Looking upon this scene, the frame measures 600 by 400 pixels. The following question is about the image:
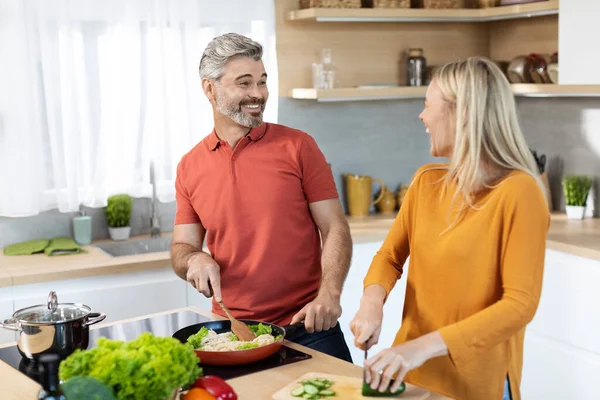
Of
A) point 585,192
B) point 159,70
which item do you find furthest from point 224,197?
point 585,192

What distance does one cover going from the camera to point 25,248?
3627 mm

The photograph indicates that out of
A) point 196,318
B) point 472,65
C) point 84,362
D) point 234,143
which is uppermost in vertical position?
point 472,65

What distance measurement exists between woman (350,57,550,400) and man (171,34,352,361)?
47 cm

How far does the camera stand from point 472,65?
197 centimetres

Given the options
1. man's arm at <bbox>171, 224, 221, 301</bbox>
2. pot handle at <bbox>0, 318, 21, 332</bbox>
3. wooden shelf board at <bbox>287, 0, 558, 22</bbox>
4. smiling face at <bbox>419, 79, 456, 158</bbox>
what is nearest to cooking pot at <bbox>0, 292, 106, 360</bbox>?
pot handle at <bbox>0, 318, 21, 332</bbox>

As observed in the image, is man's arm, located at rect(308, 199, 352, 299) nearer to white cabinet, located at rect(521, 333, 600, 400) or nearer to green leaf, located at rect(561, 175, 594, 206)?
white cabinet, located at rect(521, 333, 600, 400)

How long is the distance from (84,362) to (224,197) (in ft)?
3.63

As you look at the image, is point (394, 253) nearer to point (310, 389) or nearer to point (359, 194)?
point (310, 389)

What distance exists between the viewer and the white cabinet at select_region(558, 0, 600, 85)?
365 cm

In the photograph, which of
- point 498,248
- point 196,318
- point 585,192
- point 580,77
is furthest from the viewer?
point 585,192

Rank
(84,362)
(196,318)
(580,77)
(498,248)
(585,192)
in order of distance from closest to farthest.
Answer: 1. (84,362)
2. (498,248)
3. (196,318)
4. (580,77)
5. (585,192)

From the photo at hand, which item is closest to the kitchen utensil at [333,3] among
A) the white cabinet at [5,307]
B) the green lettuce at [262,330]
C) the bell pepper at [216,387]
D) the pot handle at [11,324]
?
the white cabinet at [5,307]

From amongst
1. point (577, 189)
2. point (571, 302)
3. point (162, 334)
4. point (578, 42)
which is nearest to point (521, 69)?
point (578, 42)

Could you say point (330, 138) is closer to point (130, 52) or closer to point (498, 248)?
point (130, 52)
